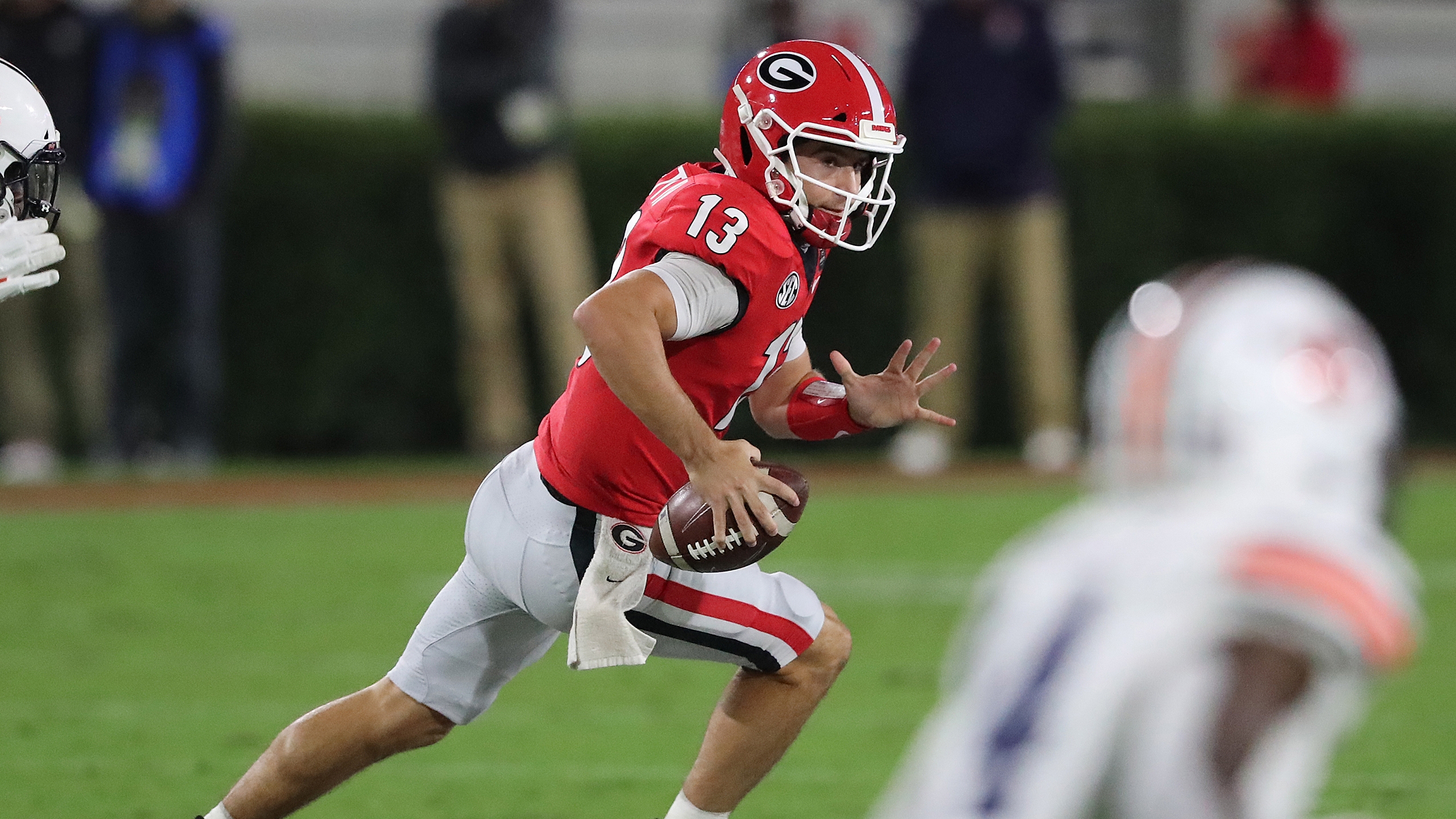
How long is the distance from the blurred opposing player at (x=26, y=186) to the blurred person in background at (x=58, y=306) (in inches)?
209

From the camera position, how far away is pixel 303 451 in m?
10.9

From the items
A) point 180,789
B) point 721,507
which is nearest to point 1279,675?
point 721,507

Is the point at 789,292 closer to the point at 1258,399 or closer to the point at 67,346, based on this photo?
the point at 1258,399

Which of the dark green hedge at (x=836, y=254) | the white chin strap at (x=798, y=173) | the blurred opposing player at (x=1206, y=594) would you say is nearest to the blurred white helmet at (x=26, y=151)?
the white chin strap at (x=798, y=173)

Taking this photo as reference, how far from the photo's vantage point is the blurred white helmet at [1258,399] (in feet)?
5.67

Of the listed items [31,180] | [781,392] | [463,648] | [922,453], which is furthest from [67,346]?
[463,648]

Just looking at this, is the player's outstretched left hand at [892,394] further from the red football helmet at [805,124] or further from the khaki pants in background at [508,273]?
the khaki pants in background at [508,273]

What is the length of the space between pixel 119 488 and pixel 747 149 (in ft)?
21.4

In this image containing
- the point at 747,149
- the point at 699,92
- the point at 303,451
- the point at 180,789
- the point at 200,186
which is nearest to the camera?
the point at 747,149

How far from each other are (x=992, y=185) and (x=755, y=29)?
1632mm

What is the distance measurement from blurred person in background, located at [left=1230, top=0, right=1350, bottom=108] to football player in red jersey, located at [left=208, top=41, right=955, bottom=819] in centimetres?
912

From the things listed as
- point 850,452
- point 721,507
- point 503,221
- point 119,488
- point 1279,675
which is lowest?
point 850,452

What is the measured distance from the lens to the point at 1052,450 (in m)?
9.91

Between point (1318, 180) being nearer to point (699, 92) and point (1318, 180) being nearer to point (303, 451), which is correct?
point (699, 92)
